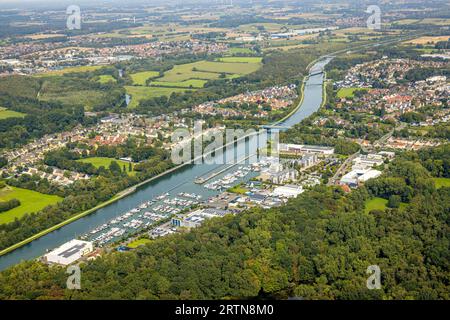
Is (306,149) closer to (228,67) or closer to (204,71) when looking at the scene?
(204,71)

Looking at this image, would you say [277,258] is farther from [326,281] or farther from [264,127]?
[264,127]

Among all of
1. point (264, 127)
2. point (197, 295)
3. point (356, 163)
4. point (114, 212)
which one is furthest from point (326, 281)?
point (264, 127)

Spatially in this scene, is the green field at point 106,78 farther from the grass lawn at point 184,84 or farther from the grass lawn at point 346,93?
the grass lawn at point 346,93

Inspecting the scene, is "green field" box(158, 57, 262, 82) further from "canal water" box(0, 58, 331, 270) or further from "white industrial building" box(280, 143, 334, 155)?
"white industrial building" box(280, 143, 334, 155)

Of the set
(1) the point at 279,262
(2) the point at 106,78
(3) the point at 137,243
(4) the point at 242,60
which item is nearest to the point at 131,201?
(3) the point at 137,243

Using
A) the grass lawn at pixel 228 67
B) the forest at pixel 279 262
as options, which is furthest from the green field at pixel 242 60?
the forest at pixel 279 262

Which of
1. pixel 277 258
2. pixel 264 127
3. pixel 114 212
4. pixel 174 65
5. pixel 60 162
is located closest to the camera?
pixel 277 258

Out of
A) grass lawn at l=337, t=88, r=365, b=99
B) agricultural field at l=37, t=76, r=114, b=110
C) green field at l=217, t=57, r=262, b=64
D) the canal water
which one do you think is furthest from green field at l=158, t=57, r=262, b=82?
the canal water
